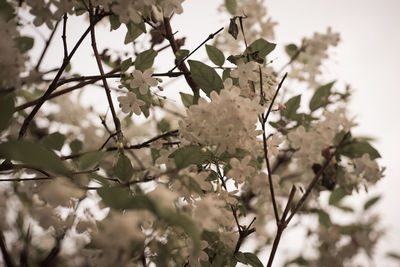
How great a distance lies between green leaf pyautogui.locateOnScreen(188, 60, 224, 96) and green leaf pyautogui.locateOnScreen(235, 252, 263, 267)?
50 cm

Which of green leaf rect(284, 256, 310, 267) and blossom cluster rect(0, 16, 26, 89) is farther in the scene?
green leaf rect(284, 256, 310, 267)

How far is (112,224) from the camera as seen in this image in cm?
51

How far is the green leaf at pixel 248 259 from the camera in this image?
958mm

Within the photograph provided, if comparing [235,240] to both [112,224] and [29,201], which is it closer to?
[112,224]

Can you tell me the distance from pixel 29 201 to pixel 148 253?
0.99 meters

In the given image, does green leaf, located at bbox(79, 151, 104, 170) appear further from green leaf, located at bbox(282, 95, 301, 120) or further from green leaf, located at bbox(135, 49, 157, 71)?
green leaf, located at bbox(282, 95, 301, 120)

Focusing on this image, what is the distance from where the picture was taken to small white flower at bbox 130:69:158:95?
1.09 metres

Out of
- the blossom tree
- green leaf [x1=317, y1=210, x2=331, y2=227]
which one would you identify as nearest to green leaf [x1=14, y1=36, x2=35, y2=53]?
the blossom tree

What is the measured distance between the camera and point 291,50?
1.92 m

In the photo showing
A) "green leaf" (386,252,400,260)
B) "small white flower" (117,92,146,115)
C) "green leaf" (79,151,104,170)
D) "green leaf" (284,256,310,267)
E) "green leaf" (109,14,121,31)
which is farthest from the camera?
"green leaf" (386,252,400,260)

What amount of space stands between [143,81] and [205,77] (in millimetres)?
210

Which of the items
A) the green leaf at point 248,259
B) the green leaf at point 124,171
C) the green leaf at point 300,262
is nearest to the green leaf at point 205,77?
the green leaf at point 124,171

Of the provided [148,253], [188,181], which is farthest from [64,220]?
[188,181]

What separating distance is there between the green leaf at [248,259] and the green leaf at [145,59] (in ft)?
2.19
